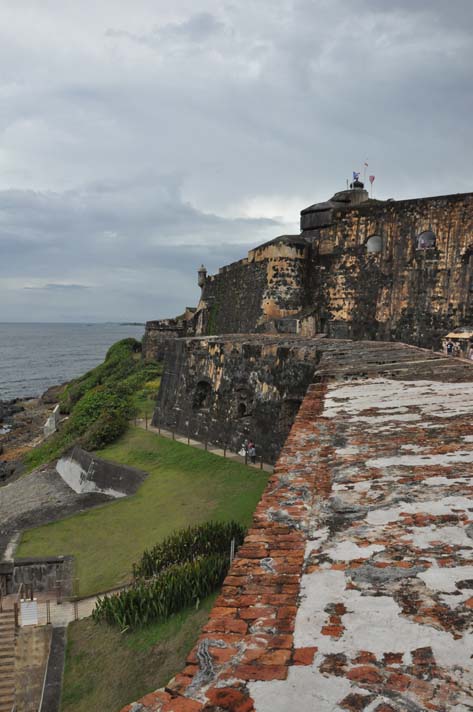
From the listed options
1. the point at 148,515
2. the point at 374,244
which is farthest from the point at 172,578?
the point at 374,244

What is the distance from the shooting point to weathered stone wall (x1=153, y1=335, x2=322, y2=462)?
1478cm

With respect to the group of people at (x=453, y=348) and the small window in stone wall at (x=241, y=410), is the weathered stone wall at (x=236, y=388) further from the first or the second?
the group of people at (x=453, y=348)

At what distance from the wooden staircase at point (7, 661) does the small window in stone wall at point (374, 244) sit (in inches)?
611

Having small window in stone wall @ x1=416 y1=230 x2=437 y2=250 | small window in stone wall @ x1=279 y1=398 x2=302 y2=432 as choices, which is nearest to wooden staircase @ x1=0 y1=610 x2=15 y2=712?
small window in stone wall @ x1=279 y1=398 x2=302 y2=432

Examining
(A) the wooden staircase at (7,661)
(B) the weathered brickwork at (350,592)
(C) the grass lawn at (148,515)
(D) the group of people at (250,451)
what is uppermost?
(B) the weathered brickwork at (350,592)

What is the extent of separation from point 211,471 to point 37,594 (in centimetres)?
579

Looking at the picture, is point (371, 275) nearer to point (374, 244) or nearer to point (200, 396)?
point (374, 244)

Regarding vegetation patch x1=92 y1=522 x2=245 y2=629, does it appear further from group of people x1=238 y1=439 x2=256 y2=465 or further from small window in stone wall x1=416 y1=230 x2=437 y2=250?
small window in stone wall x1=416 y1=230 x2=437 y2=250

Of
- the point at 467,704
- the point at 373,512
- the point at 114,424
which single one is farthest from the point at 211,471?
the point at 467,704

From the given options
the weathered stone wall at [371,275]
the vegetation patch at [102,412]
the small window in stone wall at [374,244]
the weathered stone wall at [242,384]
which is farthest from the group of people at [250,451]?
the small window in stone wall at [374,244]

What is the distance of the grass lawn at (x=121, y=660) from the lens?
7.46m

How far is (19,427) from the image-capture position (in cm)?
3784

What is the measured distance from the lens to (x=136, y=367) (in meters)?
35.0

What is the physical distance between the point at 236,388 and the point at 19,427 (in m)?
26.1
